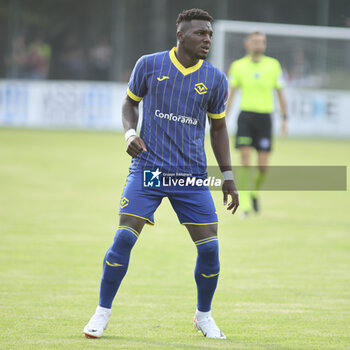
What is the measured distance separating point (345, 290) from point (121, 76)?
946 inches

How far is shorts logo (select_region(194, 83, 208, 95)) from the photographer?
17.0ft

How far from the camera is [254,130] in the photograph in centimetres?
1154

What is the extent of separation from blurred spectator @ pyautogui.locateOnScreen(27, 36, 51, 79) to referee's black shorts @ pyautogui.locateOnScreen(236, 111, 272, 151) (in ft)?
63.2

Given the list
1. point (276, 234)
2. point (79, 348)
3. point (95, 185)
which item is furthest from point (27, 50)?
point (79, 348)

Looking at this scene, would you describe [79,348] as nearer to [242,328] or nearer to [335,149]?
[242,328]

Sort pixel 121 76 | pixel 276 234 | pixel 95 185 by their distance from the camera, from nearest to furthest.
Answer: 1. pixel 276 234
2. pixel 95 185
3. pixel 121 76

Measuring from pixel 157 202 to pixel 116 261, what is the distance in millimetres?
506

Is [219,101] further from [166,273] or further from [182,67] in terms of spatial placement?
[166,273]

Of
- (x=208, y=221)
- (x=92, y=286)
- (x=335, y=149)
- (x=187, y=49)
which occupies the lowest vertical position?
(x=335, y=149)

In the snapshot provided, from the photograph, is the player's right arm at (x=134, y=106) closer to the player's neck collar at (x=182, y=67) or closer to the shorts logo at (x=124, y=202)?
the player's neck collar at (x=182, y=67)

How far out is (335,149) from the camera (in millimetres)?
22141

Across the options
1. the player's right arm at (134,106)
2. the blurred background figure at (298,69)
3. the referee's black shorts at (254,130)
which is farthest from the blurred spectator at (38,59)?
the player's right arm at (134,106)

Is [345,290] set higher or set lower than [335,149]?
higher

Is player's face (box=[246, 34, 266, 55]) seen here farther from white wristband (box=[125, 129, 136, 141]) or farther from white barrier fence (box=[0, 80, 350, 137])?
white barrier fence (box=[0, 80, 350, 137])
